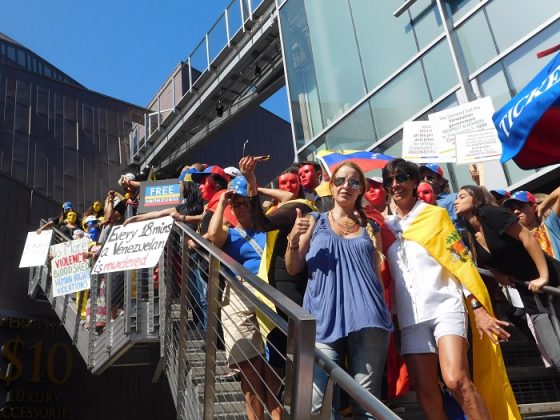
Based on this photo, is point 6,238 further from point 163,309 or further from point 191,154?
point 163,309

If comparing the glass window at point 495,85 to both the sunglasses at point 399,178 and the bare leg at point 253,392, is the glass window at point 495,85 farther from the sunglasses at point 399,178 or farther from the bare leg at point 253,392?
the bare leg at point 253,392

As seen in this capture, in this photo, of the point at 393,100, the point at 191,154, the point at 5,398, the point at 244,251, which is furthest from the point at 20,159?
the point at 244,251

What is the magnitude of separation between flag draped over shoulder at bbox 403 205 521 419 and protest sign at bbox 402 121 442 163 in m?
2.94

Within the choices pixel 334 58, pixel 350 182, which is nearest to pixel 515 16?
pixel 334 58

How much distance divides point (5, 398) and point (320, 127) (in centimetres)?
838

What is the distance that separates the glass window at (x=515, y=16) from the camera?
24.0 ft

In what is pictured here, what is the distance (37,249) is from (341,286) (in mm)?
8471

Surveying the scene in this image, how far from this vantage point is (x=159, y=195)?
234 inches

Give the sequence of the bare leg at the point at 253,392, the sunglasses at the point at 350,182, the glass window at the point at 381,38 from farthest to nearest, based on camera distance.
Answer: the glass window at the point at 381,38 → the sunglasses at the point at 350,182 → the bare leg at the point at 253,392

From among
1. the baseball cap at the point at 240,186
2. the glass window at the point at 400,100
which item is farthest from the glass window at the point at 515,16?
the baseball cap at the point at 240,186

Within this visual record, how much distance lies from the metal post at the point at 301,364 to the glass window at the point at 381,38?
8315 mm

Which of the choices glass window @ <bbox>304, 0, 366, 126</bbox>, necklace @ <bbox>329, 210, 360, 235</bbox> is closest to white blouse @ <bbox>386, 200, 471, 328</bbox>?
necklace @ <bbox>329, 210, 360, 235</bbox>

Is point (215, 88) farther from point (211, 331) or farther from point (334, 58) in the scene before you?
point (211, 331)

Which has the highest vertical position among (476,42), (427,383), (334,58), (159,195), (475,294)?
(334,58)
